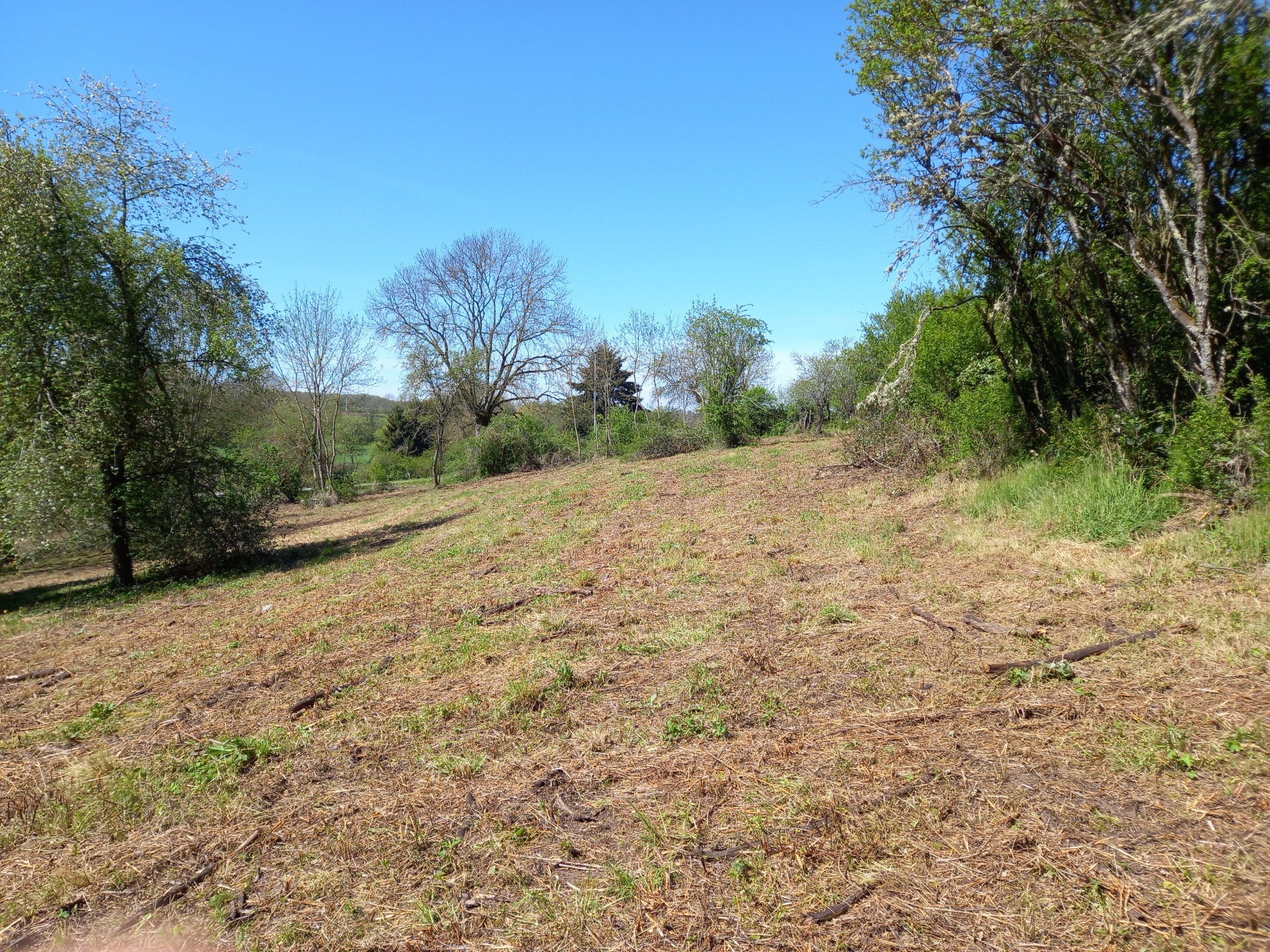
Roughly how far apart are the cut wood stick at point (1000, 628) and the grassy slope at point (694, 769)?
0.11m

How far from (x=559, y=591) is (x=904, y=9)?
7532mm

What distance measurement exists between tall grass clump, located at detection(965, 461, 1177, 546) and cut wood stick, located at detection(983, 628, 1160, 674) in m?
1.97

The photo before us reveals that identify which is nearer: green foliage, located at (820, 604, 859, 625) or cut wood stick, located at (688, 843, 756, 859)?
cut wood stick, located at (688, 843, 756, 859)

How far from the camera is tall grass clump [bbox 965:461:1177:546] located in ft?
20.1

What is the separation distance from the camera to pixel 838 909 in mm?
2510

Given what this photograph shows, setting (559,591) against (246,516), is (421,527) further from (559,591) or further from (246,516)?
(559,591)

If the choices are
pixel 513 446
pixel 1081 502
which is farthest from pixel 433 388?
pixel 1081 502

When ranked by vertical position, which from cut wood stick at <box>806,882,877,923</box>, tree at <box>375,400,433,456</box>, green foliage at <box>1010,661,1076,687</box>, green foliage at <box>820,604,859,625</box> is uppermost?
tree at <box>375,400,433,456</box>

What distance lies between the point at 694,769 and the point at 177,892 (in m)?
2.40

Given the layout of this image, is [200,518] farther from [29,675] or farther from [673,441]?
[673,441]

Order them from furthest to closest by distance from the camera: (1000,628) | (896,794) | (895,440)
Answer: (895,440), (1000,628), (896,794)

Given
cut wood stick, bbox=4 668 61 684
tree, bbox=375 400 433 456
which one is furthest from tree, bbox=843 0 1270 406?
tree, bbox=375 400 433 456

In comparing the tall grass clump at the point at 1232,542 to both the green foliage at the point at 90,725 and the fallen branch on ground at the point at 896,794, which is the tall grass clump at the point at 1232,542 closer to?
the fallen branch on ground at the point at 896,794

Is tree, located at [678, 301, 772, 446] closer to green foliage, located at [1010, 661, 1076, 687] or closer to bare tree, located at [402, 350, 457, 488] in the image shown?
bare tree, located at [402, 350, 457, 488]
